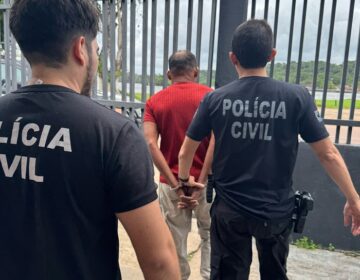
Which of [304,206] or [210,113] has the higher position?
[210,113]

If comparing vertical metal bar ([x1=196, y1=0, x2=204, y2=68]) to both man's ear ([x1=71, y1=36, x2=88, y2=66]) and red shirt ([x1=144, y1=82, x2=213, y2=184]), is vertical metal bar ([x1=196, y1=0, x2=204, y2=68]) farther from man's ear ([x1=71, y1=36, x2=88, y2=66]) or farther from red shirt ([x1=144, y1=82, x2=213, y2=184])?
man's ear ([x1=71, y1=36, x2=88, y2=66])

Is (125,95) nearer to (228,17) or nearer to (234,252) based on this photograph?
(228,17)

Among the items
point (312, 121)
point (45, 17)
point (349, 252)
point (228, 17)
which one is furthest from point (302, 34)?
point (45, 17)

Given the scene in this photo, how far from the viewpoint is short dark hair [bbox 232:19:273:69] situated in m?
2.15

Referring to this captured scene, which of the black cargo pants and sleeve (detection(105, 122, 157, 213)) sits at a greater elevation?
sleeve (detection(105, 122, 157, 213))

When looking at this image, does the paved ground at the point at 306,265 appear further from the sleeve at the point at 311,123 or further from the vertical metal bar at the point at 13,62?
the vertical metal bar at the point at 13,62

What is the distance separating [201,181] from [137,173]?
175cm

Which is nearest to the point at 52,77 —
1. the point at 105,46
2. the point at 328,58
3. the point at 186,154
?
the point at 186,154

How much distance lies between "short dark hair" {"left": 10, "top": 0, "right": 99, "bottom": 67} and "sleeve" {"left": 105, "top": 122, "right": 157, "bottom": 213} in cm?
32

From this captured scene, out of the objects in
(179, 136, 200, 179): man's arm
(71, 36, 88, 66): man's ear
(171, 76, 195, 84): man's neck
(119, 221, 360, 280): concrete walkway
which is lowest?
(119, 221, 360, 280): concrete walkway

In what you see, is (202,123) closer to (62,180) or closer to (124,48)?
(62,180)

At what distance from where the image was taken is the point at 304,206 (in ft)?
7.56

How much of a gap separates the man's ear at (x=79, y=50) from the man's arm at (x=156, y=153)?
5.48 feet

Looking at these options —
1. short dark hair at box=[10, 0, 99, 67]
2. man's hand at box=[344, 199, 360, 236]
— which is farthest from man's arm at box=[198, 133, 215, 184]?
short dark hair at box=[10, 0, 99, 67]
